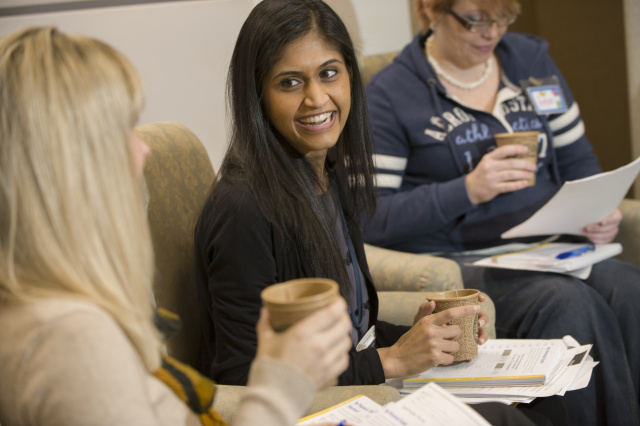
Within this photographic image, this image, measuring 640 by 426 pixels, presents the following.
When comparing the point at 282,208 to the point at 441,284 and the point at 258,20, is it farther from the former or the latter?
the point at 441,284

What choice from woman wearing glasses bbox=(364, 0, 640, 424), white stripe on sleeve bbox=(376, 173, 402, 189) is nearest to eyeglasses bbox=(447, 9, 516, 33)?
woman wearing glasses bbox=(364, 0, 640, 424)

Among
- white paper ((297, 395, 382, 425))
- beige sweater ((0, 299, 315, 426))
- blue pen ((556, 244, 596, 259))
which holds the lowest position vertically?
blue pen ((556, 244, 596, 259))

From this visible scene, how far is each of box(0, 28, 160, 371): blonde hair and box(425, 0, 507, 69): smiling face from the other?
1723 millimetres

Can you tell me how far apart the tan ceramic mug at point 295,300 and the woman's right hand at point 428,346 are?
21.7 inches

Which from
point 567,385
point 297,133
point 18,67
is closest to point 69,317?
point 18,67

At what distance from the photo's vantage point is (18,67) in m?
0.79

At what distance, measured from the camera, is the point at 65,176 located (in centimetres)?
77

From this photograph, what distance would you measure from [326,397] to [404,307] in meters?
0.61

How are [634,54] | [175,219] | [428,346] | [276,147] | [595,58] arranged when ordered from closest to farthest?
[428,346] < [276,147] < [175,219] < [634,54] < [595,58]

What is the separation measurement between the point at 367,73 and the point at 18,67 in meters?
1.93

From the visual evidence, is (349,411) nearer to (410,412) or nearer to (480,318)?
(410,412)

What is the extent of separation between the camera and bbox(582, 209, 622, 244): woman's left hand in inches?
86.0

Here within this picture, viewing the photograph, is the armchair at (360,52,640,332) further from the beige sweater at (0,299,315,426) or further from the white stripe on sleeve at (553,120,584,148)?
the beige sweater at (0,299,315,426)

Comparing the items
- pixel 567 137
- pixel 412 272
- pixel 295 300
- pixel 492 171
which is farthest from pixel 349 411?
pixel 567 137
